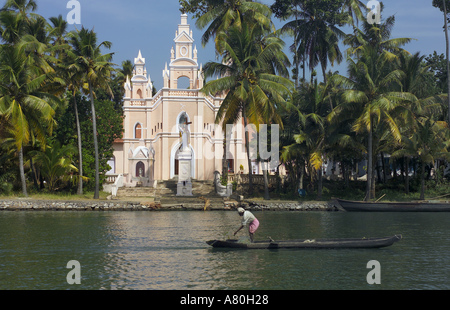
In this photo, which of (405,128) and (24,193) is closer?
(24,193)

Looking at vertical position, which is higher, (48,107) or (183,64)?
(183,64)

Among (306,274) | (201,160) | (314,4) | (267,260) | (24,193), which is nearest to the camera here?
(306,274)

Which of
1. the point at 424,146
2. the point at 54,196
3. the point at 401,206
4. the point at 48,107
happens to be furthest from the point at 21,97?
the point at 424,146

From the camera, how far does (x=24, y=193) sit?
35.8m

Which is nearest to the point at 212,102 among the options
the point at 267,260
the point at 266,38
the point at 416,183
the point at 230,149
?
the point at 230,149

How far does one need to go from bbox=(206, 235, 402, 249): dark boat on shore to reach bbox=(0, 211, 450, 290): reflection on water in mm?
240

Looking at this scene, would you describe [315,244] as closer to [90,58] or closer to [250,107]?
[250,107]

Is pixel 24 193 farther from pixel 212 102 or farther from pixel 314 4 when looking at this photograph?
pixel 314 4

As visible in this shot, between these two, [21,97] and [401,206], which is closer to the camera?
[21,97]

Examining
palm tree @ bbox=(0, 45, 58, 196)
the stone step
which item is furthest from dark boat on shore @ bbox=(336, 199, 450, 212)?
palm tree @ bbox=(0, 45, 58, 196)

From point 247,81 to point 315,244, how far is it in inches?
794

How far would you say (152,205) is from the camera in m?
35.9

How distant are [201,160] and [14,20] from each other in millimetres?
20819

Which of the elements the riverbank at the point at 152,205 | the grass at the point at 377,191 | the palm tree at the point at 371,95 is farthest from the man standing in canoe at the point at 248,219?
the grass at the point at 377,191
